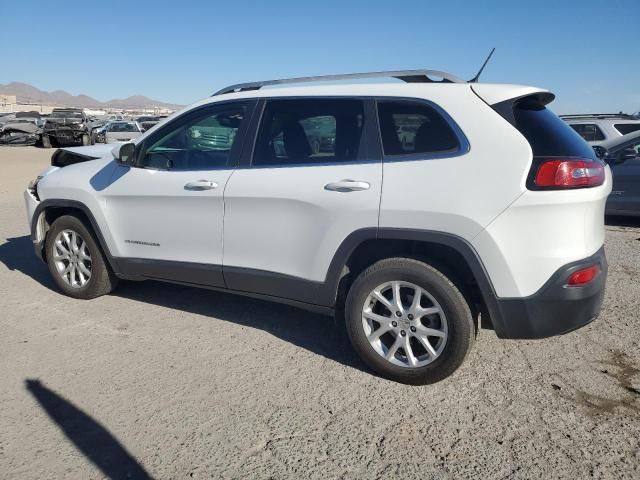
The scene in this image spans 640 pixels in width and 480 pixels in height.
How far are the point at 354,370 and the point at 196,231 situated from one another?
5.10 feet

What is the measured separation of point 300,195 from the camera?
3264 millimetres

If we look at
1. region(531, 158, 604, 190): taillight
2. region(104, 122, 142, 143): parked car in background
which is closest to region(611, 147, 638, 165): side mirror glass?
region(531, 158, 604, 190): taillight

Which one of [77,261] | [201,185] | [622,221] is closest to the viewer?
[201,185]

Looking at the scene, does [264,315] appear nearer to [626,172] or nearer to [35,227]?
[35,227]

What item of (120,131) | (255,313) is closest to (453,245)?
(255,313)

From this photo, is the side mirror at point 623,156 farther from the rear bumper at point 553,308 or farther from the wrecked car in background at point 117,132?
the wrecked car in background at point 117,132

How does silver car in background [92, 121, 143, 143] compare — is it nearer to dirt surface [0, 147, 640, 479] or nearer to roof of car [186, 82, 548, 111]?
dirt surface [0, 147, 640, 479]

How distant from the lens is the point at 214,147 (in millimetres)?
3898

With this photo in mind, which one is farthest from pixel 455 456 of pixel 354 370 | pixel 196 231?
pixel 196 231

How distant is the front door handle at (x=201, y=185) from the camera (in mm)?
3633

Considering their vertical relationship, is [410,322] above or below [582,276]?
below

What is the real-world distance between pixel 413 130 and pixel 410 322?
3.83ft

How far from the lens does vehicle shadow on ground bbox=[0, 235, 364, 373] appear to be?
12.0 feet

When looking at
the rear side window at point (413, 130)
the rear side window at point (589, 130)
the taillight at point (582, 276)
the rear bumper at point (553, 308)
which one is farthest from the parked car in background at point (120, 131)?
the taillight at point (582, 276)
